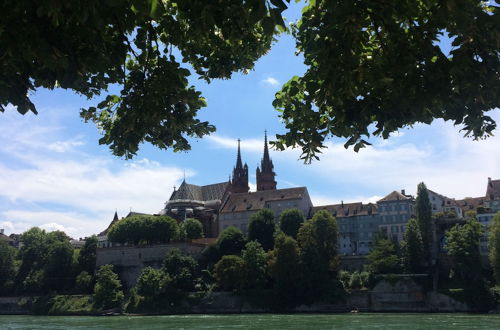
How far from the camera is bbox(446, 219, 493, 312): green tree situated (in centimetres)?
5051

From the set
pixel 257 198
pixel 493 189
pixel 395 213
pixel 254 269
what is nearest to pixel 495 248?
pixel 395 213

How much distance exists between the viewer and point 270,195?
87375 millimetres

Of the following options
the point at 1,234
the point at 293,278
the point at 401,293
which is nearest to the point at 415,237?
the point at 401,293

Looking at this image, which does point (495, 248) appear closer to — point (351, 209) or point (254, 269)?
point (254, 269)

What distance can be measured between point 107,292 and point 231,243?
17.0 metres

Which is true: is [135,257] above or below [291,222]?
below

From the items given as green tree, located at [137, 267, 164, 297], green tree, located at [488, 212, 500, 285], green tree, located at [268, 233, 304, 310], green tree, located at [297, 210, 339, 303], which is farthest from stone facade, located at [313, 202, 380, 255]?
green tree, located at [137, 267, 164, 297]

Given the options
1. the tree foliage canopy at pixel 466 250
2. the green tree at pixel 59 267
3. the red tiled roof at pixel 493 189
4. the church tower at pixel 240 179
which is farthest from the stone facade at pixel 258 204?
the tree foliage canopy at pixel 466 250

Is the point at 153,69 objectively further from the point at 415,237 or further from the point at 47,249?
the point at 47,249

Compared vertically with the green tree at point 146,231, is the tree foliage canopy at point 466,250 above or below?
below

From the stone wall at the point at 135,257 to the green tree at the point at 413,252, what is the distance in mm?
29050

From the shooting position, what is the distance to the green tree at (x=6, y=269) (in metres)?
79.6

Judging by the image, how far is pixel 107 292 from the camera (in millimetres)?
66188

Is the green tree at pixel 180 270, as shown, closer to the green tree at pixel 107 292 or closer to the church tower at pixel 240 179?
the green tree at pixel 107 292
